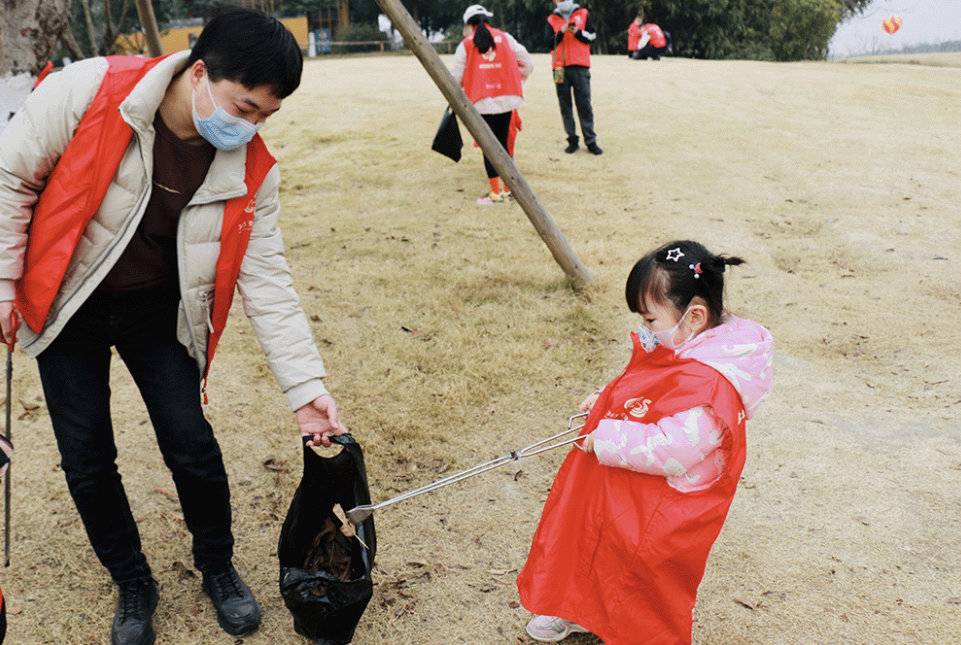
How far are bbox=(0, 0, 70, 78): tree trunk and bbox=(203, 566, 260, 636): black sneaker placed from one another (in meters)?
2.83

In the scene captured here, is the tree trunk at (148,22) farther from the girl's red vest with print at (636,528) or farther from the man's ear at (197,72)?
the girl's red vest with print at (636,528)

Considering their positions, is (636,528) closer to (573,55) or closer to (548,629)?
(548,629)

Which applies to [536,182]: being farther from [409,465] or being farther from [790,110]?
[790,110]

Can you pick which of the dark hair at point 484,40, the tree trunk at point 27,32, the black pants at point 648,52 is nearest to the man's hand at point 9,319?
the tree trunk at point 27,32

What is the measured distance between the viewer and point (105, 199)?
2.11 metres

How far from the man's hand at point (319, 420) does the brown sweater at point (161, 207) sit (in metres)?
0.55

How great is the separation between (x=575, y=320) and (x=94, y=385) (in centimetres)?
327

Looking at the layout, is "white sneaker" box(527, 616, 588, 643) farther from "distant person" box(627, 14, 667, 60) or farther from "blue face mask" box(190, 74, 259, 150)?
"distant person" box(627, 14, 667, 60)

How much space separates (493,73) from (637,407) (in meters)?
5.58

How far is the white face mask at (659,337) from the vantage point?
216 centimetres

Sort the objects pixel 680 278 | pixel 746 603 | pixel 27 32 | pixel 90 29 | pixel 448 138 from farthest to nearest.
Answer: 1. pixel 90 29
2. pixel 448 138
3. pixel 27 32
4. pixel 746 603
5. pixel 680 278

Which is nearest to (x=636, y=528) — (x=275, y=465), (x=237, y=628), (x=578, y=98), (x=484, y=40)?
(x=237, y=628)

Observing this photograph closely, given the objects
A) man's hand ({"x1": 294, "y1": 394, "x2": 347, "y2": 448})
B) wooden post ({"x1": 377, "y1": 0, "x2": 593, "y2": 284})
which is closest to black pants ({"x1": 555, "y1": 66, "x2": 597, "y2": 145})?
wooden post ({"x1": 377, "y1": 0, "x2": 593, "y2": 284})

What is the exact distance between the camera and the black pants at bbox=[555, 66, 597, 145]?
892 centimetres
